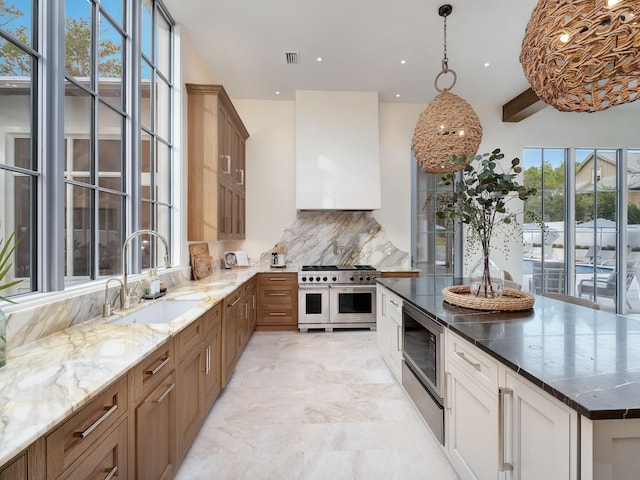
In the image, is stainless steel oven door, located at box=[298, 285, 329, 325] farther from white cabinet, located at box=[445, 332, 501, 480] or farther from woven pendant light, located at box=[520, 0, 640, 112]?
woven pendant light, located at box=[520, 0, 640, 112]

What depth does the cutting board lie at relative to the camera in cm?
326

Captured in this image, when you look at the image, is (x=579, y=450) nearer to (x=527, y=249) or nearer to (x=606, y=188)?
(x=527, y=249)

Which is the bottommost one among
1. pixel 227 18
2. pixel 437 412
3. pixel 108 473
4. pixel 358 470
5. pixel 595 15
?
pixel 358 470

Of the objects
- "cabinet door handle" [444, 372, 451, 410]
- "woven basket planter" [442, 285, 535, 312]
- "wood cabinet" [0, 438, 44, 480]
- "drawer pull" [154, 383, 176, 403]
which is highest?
"woven basket planter" [442, 285, 535, 312]

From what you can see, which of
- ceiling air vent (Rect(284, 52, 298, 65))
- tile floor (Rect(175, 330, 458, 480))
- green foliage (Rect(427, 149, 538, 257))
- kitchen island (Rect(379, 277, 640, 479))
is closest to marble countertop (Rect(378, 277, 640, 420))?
kitchen island (Rect(379, 277, 640, 479))

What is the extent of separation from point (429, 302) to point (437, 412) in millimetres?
657

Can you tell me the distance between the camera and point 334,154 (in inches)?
174

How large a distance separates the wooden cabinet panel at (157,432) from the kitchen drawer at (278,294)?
8.87 ft

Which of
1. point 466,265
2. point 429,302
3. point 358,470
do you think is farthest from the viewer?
point 466,265

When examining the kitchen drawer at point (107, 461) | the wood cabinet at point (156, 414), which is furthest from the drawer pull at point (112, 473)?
the wood cabinet at point (156, 414)

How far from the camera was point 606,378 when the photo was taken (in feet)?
3.16

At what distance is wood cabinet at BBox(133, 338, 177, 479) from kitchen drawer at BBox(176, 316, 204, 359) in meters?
0.09

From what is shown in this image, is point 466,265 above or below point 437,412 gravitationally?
above

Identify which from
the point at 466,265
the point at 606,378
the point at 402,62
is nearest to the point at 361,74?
the point at 402,62
